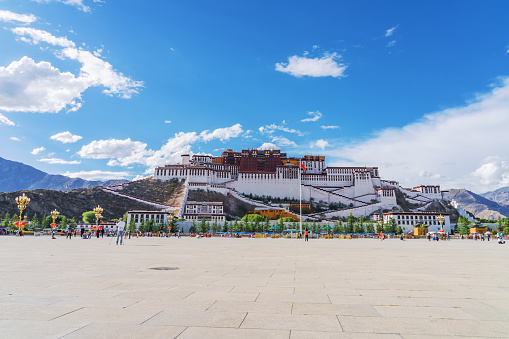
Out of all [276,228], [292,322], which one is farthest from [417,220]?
[292,322]

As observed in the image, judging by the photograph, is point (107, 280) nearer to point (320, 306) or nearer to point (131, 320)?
point (131, 320)

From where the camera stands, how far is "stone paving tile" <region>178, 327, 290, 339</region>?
3.60m

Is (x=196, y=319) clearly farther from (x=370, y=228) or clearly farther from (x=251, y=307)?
(x=370, y=228)

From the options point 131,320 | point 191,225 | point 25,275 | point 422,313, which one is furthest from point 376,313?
point 191,225

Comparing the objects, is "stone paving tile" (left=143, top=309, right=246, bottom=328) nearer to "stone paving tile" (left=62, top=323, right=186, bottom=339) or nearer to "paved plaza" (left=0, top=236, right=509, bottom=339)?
"paved plaza" (left=0, top=236, right=509, bottom=339)

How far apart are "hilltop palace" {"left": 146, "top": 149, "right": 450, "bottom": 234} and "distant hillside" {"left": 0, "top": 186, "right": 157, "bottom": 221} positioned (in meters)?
21.1

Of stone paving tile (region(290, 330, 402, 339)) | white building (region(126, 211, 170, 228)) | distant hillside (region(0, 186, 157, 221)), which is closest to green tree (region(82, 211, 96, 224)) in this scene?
distant hillside (region(0, 186, 157, 221))

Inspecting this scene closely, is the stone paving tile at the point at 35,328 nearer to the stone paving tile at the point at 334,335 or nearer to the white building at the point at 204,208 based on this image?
the stone paving tile at the point at 334,335

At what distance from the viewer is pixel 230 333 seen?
3.71 m

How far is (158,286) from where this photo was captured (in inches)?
268

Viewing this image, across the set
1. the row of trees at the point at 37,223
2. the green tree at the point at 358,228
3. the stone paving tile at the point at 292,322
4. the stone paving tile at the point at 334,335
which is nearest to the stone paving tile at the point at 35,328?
the stone paving tile at the point at 292,322

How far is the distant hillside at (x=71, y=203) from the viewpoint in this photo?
3767 inches

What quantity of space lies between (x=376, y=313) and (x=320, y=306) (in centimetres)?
84

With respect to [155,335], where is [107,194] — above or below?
above
